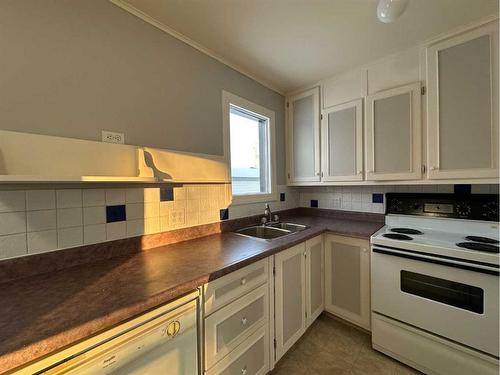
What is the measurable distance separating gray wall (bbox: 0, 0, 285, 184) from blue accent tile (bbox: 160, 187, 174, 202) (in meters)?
0.29

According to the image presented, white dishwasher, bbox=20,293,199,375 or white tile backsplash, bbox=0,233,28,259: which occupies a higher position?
white tile backsplash, bbox=0,233,28,259

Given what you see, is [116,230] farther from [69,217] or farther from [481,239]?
[481,239]

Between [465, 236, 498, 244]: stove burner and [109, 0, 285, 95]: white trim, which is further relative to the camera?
[465, 236, 498, 244]: stove burner

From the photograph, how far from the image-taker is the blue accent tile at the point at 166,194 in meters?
1.43

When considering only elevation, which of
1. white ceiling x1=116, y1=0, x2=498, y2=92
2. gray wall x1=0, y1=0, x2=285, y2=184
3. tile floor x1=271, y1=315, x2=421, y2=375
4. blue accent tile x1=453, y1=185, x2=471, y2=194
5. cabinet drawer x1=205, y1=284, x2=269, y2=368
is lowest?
tile floor x1=271, y1=315, x2=421, y2=375

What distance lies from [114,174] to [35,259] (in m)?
0.50

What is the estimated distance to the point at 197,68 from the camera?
64.6 inches

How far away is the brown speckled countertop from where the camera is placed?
1.92 ft

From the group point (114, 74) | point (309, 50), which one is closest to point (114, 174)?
point (114, 74)

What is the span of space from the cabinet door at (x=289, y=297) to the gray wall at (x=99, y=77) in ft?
3.35

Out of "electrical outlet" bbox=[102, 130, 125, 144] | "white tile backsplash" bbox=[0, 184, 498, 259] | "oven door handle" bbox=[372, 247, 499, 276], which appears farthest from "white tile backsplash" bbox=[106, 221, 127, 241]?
"oven door handle" bbox=[372, 247, 499, 276]

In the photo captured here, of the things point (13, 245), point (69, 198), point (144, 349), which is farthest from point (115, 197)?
point (144, 349)

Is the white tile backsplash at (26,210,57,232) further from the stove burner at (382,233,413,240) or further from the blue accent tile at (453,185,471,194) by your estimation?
the blue accent tile at (453,185,471,194)

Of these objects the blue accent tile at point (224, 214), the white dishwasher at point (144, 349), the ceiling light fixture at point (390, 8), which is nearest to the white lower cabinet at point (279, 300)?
the white dishwasher at point (144, 349)
